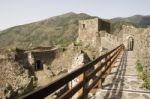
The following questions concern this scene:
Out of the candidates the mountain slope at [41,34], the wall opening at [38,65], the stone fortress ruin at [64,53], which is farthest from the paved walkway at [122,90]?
the mountain slope at [41,34]

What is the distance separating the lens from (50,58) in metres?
42.7

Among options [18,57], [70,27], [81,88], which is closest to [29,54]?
[18,57]

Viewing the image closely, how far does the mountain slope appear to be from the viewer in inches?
4404

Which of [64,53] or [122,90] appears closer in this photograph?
[122,90]

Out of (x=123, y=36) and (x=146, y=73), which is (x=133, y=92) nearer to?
(x=146, y=73)

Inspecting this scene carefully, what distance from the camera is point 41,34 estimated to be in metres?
130

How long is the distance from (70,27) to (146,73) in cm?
11692

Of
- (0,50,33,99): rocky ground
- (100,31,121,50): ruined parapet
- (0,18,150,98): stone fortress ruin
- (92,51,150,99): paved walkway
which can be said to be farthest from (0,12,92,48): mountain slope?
(92,51,150,99): paved walkway

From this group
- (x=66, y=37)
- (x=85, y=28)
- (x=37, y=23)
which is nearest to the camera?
(x=85, y=28)

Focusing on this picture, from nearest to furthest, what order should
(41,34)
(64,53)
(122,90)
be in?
(122,90) → (64,53) → (41,34)

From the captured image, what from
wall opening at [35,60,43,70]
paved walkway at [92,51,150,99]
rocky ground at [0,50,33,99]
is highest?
paved walkway at [92,51,150,99]

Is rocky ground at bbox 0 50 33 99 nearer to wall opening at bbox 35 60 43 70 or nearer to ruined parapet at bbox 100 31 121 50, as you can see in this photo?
wall opening at bbox 35 60 43 70

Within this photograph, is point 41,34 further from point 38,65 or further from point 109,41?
point 38,65

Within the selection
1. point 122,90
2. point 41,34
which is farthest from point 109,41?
point 41,34
